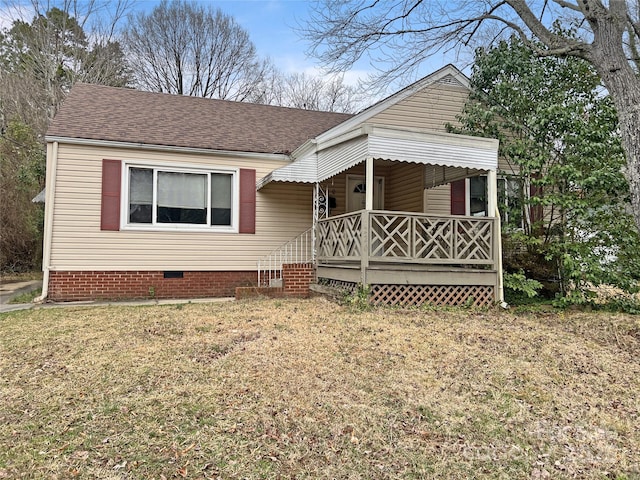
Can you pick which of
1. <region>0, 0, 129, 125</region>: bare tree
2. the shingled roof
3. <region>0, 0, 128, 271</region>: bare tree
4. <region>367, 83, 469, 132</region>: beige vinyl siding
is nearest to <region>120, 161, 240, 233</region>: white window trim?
the shingled roof

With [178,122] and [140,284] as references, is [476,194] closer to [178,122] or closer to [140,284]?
[178,122]

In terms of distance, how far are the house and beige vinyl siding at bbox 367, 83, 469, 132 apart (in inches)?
1.1

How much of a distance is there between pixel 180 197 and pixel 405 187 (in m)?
5.39

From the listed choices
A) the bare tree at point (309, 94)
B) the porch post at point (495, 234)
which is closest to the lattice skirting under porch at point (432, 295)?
the porch post at point (495, 234)

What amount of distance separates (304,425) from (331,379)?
851mm

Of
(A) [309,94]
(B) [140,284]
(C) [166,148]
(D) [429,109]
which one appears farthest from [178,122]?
(A) [309,94]

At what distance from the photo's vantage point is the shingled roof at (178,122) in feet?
29.6

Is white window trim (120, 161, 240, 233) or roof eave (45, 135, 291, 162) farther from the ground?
roof eave (45, 135, 291, 162)

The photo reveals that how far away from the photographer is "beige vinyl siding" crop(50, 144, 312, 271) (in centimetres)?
851

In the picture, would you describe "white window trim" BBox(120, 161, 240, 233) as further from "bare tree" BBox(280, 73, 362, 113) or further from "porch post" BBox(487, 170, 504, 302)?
"bare tree" BBox(280, 73, 362, 113)

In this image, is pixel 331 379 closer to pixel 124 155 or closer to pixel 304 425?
pixel 304 425

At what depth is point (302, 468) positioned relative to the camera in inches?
105

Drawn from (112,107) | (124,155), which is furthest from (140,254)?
(112,107)

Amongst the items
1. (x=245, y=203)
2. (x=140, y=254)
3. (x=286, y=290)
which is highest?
(x=245, y=203)
